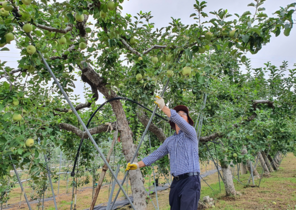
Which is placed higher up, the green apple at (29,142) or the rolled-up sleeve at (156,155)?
the green apple at (29,142)

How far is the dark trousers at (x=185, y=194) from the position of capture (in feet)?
5.14

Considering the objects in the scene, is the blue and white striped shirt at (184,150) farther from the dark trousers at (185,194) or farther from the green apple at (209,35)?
the green apple at (209,35)

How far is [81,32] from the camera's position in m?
2.33

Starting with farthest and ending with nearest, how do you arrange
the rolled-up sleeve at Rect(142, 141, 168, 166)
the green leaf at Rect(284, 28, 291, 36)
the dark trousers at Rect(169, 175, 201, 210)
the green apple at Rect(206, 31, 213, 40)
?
the rolled-up sleeve at Rect(142, 141, 168, 166)
the dark trousers at Rect(169, 175, 201, 210)
the green apple at Rect(206, 31, 213, 40)
the green leaf at Rect(284, 28, 291, 36)

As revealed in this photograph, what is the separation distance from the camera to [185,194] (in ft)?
5.22

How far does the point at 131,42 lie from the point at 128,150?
63.3 inches

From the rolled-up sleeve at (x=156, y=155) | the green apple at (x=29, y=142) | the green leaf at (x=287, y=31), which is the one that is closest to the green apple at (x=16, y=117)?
the green apple at (x=29, y=142)

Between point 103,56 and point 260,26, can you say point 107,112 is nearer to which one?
point 103,56

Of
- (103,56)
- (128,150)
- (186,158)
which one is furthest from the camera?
(128,150)

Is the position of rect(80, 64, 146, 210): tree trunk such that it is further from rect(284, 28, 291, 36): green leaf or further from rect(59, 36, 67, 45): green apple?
rect(284, 28, 291, 36): green leaf

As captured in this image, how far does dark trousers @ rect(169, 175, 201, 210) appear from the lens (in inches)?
61.7

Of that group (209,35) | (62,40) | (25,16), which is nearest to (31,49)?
(25,16)

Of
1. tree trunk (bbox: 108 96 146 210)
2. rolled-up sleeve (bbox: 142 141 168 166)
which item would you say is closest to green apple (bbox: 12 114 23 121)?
rolled-up sleeve (bbox: 142 141 168 166)

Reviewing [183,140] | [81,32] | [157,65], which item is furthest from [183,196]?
[81,32]
